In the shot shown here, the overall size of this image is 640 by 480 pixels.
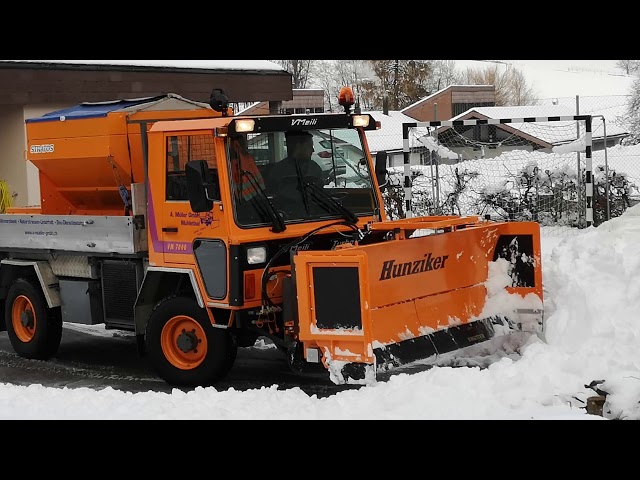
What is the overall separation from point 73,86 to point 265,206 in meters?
11.9

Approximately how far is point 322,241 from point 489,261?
161 cm

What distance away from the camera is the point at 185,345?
826 centimetres

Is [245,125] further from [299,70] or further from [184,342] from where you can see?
[299,70]

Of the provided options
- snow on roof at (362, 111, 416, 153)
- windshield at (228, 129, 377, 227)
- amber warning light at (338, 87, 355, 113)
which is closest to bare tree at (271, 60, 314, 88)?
snow on roof at (362, 111, 416, 153)

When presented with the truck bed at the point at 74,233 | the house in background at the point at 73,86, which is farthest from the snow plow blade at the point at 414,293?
the house in background at the point at 73,86

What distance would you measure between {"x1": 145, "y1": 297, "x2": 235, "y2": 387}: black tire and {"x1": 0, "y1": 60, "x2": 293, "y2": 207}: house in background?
930 centimetres

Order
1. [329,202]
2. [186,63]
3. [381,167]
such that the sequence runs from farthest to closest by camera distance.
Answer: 1. [186,63]
2. [381,167]
3. [329,202]

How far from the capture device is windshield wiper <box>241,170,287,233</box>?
792 centimetres

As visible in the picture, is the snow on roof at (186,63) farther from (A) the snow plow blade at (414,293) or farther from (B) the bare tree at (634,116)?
(B) the bare tree at (634,116)

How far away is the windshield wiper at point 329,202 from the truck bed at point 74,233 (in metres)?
1.67

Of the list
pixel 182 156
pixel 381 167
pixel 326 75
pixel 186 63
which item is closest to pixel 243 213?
pixel 182 156

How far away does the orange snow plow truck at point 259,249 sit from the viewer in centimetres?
736

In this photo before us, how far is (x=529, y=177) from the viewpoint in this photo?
18406mm

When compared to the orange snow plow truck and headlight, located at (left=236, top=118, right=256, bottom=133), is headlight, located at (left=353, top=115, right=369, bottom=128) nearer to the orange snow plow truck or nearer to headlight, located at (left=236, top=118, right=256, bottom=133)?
the orange snow plow truck
